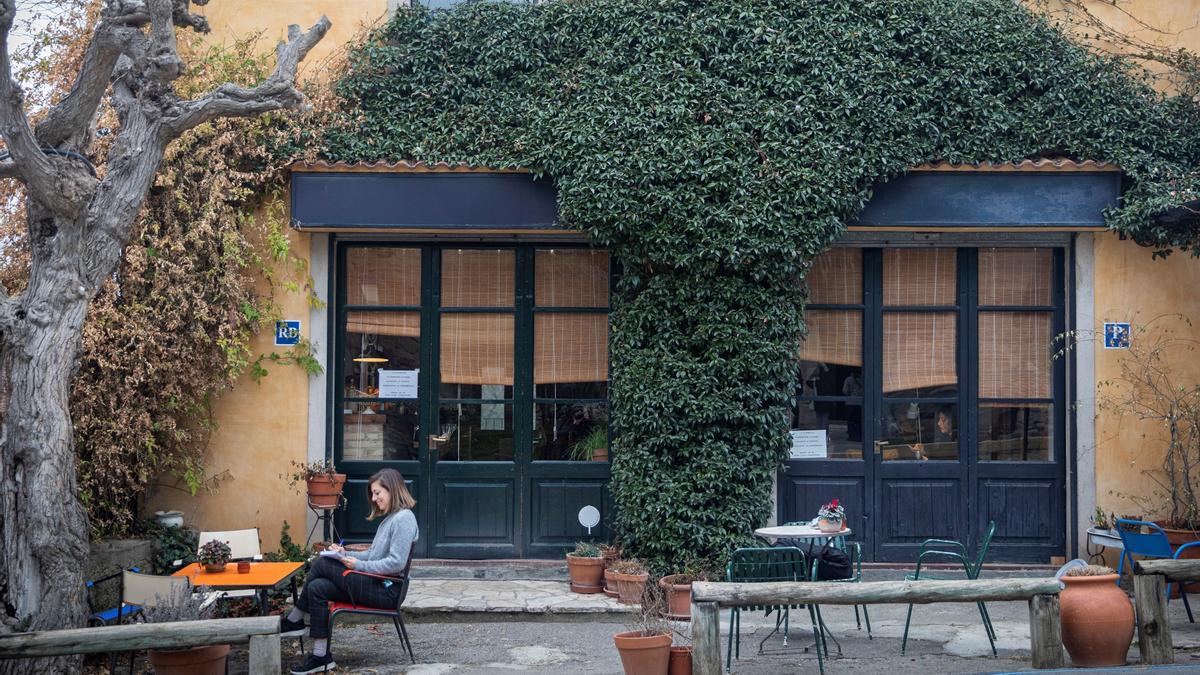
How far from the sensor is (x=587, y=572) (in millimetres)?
9477

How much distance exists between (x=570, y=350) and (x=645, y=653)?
4.05 metres

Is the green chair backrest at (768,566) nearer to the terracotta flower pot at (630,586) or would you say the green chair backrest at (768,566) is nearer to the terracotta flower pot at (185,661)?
the terracotta flower pot at (630,586)

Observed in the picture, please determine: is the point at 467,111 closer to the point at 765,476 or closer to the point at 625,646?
the point at 765,476

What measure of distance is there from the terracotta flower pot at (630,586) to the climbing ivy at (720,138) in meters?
0.33

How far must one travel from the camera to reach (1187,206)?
9203mm

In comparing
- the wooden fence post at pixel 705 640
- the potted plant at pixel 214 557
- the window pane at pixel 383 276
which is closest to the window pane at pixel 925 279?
the window pane at pixel 383 276

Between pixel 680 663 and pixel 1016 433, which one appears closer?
pixel 680 663

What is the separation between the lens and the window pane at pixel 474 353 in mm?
10242

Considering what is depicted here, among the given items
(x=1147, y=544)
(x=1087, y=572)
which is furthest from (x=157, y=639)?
(x=1147, y=544)

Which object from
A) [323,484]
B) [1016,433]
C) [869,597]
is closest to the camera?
[869,597]

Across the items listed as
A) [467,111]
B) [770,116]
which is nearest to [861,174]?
[770,116]

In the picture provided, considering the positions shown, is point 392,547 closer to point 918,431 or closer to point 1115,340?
point 918,431

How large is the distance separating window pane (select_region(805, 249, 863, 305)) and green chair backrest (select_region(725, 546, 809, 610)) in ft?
10.6

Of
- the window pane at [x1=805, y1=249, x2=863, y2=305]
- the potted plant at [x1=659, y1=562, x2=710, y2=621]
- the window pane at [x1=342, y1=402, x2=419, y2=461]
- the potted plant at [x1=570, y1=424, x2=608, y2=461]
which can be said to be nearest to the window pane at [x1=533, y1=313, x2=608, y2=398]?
the potted plant at [x1=570, y1=424, x2=608, y2=461]
